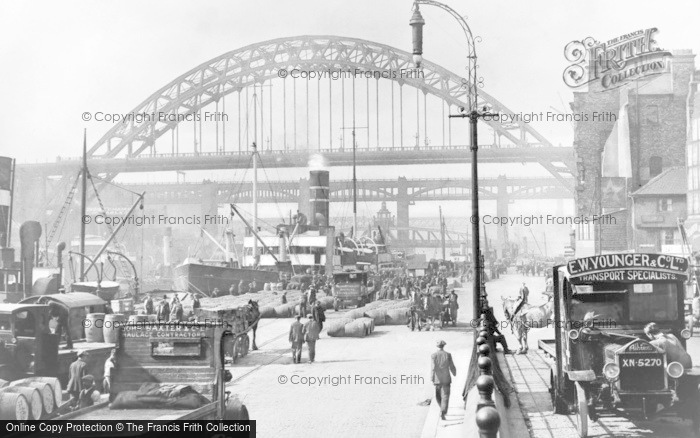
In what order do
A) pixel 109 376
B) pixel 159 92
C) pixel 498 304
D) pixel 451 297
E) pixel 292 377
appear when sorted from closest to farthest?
pixel 109 376 < pixel 292 377 < pixel 451 297 < pixel 498 304 < pixel 159 92

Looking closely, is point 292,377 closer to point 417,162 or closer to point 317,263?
point 317,263

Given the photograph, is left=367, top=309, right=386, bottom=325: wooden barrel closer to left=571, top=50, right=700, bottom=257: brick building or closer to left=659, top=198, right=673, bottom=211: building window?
left=571, top=50, right=700, bottom=257: brick building

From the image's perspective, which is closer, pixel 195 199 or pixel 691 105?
pixel 691 105

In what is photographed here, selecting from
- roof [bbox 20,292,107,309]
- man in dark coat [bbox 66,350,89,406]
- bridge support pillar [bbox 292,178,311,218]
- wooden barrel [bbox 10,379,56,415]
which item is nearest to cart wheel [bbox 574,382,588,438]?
wooden barrel [bbox 10,379,56,415]

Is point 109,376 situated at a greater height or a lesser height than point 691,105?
lesser

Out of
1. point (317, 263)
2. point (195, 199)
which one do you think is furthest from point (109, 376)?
point (195, 199)

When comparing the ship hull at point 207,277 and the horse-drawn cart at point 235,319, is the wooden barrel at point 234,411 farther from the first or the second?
the ship hull at point 207,277
